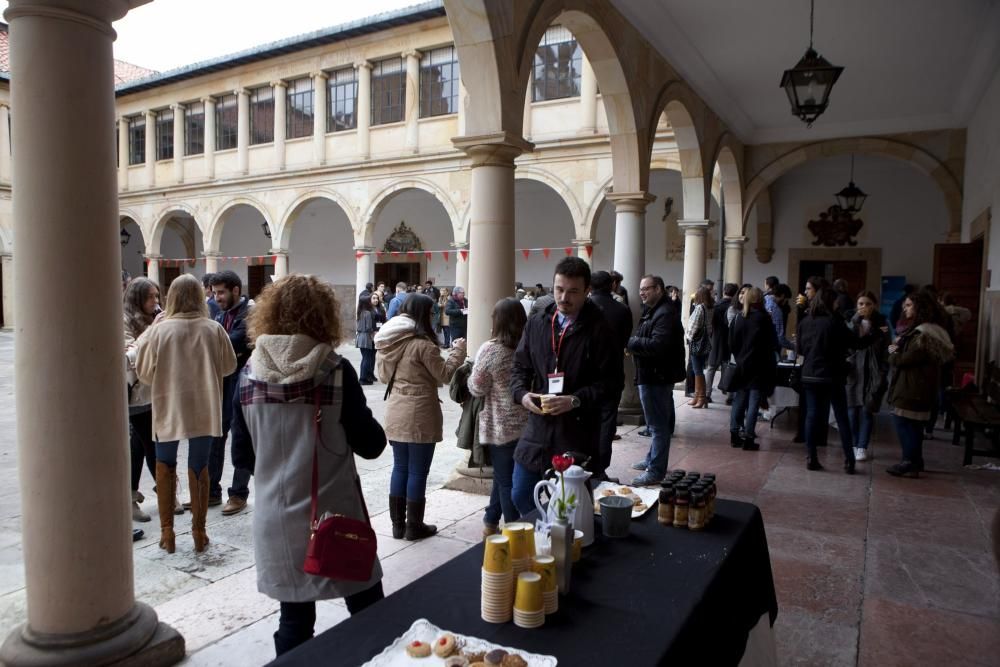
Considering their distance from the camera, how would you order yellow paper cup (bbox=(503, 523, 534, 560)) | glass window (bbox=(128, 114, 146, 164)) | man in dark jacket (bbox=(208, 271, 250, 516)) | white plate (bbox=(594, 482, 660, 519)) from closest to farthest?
yellow paper cup (bbox=(503, 523, 534, 560)) < white plate (bbox=(594, 482, 660, 519)) < man in dark jacket (bbox=(208, 271, 250, 516)) < glass window (bbox=(128, 114, 146, 164))

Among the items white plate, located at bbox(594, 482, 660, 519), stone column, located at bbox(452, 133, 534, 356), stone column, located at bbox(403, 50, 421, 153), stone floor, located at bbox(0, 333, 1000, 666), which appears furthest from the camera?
stone column, located at bbox(403, 50, 421, 153)

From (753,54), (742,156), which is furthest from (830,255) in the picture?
(753,54)

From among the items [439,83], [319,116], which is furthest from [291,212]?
[439,83]

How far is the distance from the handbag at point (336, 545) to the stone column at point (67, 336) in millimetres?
801

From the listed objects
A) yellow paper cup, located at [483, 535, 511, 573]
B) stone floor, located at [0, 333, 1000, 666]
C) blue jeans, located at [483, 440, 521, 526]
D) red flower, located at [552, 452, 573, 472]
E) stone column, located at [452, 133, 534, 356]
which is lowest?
stone floor, located at [0, 333, 1000, 666]

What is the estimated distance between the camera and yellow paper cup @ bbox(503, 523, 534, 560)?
5.72ft

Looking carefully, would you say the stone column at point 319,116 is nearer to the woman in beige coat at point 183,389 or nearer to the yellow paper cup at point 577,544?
the woman in beige coat at point 183,389

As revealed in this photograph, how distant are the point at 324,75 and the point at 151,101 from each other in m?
6.65

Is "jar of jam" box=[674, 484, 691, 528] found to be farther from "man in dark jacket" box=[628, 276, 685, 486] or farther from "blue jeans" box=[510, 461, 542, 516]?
"man in dark jacket" box=[628, 276, 685, 486]

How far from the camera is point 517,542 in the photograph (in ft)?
5.76

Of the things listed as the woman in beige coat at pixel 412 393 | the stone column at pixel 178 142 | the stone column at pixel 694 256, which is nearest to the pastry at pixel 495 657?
the woman in beige coat at pixel 412 393

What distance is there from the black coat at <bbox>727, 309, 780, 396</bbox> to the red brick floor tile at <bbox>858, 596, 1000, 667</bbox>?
290cm

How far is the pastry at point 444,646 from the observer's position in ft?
4.87

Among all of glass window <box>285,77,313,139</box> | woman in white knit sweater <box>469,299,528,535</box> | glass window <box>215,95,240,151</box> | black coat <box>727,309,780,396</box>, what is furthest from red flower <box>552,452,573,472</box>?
glass window <box>215,95,240,151</box>
